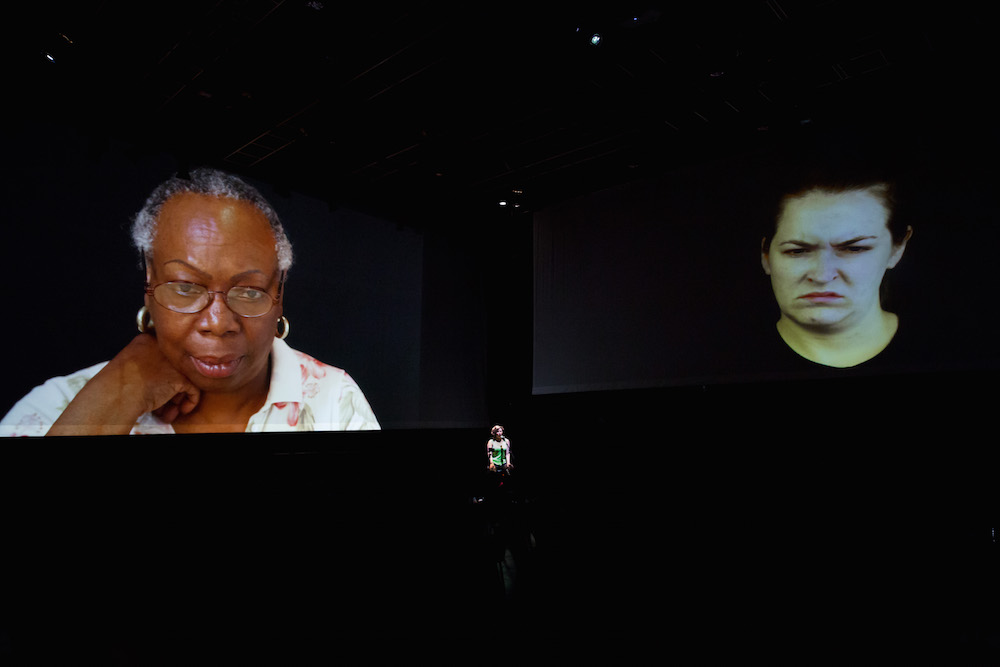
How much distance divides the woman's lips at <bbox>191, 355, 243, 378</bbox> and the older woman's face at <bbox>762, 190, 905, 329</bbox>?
15.3 ft

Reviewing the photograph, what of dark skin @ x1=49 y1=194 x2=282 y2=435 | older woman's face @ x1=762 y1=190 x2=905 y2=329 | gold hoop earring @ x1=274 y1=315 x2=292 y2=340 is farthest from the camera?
gold hoop earring @ x1=274 y1=315 x2=292 y2=340

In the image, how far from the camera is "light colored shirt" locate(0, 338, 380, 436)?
3957 mm

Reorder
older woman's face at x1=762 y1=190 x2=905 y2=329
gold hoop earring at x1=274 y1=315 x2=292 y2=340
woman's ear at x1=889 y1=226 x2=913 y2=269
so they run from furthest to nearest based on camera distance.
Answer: gold hoop earring at x1=274 y1=315 x2=292 y2=340
older woman's face at x1=762 y1=190 x2=905 y2=329
woman's ear at x1=889 y1=226 x2=913 y2=269

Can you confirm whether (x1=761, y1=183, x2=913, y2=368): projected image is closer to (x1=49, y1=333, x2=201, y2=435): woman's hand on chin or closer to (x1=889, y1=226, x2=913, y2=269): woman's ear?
(x1=889, y1=226, x2=913, y2=269): woman's ear

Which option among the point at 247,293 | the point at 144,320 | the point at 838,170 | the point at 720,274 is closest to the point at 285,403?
the point at 247,293

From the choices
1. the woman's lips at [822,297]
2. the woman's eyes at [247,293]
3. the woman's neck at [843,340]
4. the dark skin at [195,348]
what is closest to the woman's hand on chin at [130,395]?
the dark skin at [195,348]

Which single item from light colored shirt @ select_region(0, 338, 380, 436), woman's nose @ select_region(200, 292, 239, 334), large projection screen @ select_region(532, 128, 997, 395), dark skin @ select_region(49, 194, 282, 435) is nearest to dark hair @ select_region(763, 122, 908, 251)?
large projection screen @ select_region(532, 128, 997, 395)

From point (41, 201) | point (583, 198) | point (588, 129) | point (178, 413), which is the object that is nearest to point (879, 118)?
point (588, 129)

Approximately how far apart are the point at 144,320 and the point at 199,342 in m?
0.41

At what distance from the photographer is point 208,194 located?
4730 millimetres

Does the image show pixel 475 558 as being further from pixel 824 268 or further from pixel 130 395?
pixel 824 268

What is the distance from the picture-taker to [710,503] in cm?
445

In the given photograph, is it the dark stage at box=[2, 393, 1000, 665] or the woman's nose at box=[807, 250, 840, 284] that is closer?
the dark stage at box=[2, 393, 1000, 665]

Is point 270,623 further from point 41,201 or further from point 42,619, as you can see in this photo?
point 41,201
